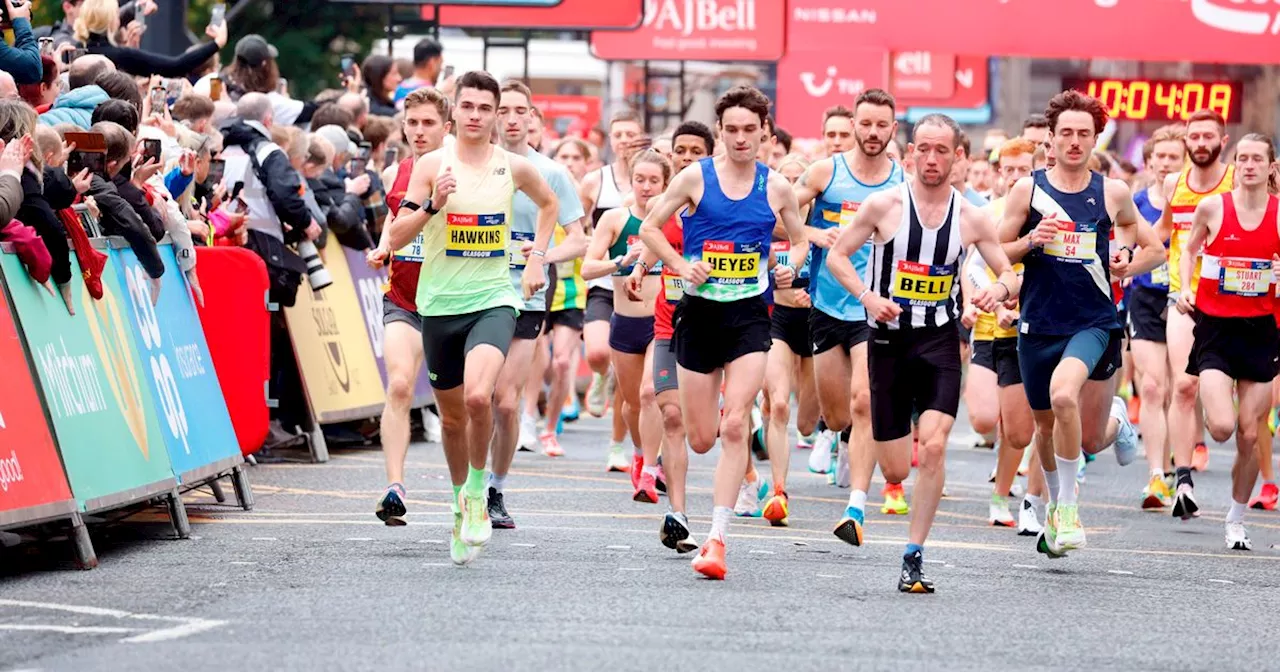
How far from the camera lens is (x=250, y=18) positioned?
42031 millimetres

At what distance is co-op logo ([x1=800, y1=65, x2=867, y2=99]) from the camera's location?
3045 centimetres

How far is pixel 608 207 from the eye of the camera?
1500cm

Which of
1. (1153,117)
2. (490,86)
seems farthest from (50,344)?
(1153,117)

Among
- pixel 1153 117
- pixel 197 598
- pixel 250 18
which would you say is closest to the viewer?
pixel 197 598

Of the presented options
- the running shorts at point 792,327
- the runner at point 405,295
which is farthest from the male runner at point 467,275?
the running shorts at point 792,327

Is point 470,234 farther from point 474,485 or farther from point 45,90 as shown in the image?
point 45,90

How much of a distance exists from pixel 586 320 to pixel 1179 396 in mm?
4112

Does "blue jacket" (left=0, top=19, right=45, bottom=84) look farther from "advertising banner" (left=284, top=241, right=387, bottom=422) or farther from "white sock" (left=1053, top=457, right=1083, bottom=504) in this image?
"white sock" (left=1053, top=457, right=1083, bottom=504)

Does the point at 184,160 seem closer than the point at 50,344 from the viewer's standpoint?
No

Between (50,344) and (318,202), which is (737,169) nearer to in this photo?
(50,344)

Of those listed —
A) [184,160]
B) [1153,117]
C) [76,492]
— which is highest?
[184,160]

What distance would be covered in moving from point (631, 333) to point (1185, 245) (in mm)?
3207

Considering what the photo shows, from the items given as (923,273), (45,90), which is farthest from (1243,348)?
(45,90)

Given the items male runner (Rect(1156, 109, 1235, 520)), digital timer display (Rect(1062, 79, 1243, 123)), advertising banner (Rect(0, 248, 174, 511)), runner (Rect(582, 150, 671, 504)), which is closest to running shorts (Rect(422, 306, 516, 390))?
advertising banner (Rect(0, 248, 174, 511))
